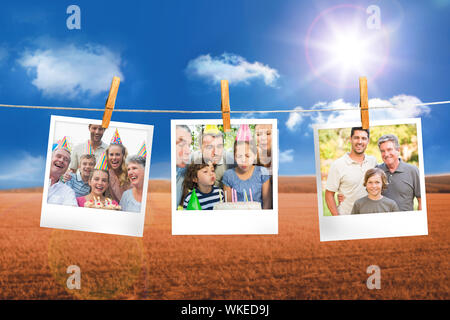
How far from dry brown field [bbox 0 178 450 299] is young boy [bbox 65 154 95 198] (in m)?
2.78

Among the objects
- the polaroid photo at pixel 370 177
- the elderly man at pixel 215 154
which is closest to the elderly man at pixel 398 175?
the polaroid photo at pixel 370 177

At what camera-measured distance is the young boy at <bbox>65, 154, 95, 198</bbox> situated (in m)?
1.79

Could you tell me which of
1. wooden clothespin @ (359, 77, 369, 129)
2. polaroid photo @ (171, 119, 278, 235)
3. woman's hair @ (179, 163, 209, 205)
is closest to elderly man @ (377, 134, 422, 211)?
wooden clothespin @ (359, 77, 369, 129)

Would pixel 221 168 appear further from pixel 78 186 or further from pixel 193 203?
pixel 78 186

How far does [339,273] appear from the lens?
543cm

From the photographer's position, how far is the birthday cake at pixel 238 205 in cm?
175

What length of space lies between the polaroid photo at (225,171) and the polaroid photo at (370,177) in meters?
0.27

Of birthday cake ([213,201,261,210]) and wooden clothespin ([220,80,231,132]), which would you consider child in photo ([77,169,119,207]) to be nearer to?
birthday cake ([213,201,261,210])

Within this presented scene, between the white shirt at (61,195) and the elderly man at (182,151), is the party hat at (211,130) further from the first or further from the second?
the white shirt at (61,195)

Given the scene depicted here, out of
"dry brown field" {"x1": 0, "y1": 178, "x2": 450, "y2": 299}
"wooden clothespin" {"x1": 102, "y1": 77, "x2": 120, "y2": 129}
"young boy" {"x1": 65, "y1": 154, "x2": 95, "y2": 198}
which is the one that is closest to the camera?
"wooden clothespin" {"x1": 102, "y1": 77, "x2": 120, "y2": 129}

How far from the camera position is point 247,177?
5.82 ft

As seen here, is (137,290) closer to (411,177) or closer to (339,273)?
(339,273)

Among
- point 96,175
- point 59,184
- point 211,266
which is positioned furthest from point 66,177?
point 211,266

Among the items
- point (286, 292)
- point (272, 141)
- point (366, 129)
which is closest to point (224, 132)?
point (272, 141)
